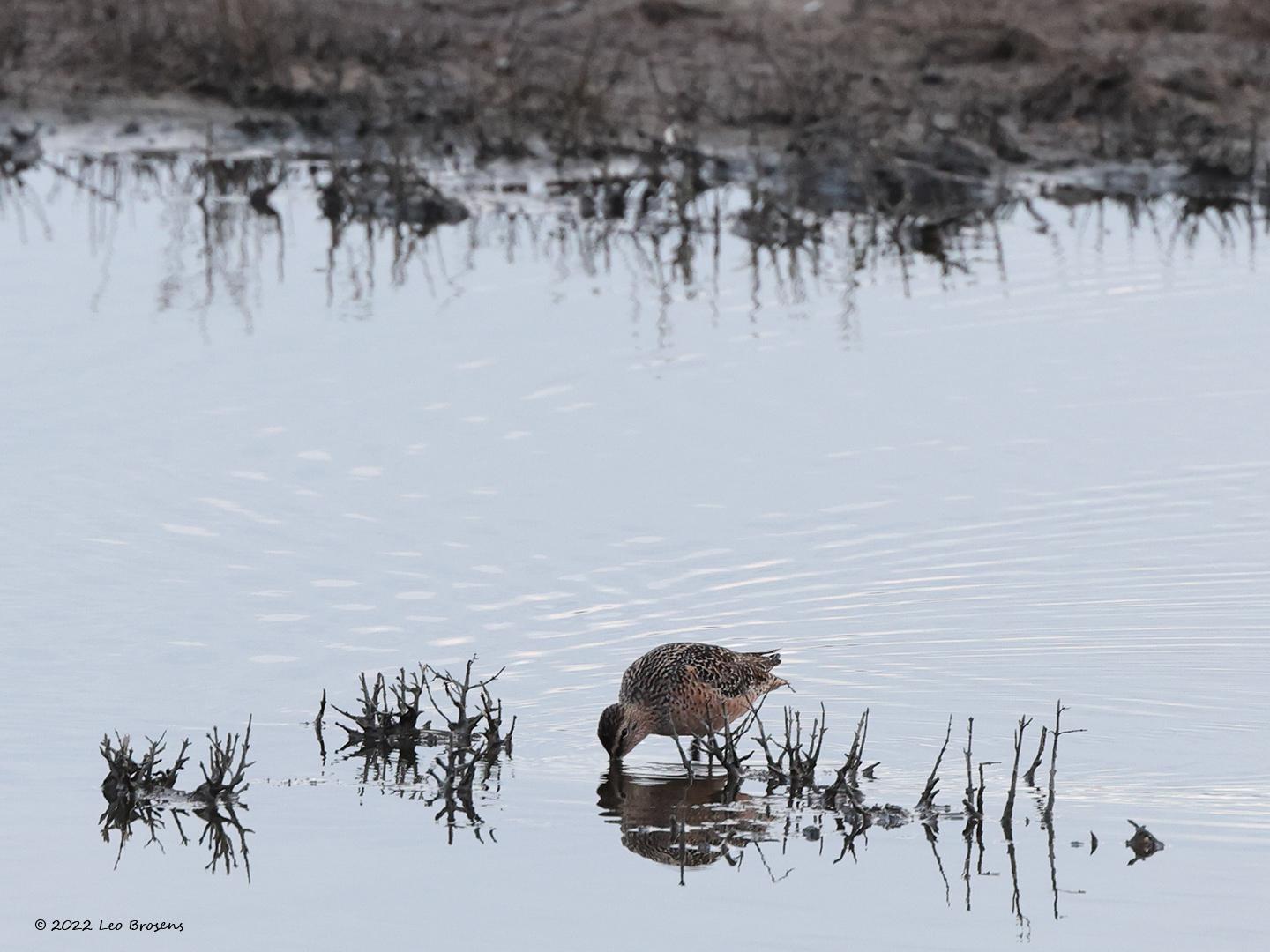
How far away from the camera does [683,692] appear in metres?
7.07

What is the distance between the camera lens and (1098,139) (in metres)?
19.7

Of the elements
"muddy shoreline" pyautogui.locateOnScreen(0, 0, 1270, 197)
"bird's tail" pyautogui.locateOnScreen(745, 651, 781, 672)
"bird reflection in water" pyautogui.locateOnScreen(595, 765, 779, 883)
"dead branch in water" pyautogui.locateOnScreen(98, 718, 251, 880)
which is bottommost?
"bird reflection in water" pyautogui.locateOnScreen(595, 765, 779, 883)

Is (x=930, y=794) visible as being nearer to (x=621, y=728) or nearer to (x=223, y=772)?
(x=621, y=728)

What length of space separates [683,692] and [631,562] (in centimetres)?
153

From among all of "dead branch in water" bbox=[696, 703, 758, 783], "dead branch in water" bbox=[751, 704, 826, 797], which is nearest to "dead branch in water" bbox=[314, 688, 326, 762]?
"dead branch in water" bbox=[696, 703, 758, 783]

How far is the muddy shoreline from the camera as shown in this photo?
63.7 feet

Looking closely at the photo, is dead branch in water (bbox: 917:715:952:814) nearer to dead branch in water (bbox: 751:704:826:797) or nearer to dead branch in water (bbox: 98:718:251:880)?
dead branch in water (bbox: 751:704:826:797)

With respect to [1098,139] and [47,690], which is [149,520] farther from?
[1098,139]

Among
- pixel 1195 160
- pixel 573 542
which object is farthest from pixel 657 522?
pixel 1195 160

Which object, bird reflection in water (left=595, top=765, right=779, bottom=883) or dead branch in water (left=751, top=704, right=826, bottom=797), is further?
dead branch in water (left=751, top=704, right=826, bottom=797)

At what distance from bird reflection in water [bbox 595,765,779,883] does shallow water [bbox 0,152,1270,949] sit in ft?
0.09

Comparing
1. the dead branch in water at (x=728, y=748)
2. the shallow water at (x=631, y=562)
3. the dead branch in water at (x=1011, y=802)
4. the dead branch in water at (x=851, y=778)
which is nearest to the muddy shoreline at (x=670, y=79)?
the shallow water at (x=631, y=562)

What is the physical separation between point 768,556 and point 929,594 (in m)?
0.67

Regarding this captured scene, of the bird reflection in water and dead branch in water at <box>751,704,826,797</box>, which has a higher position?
dead branch in water at <box>751,704,826,797</box>
